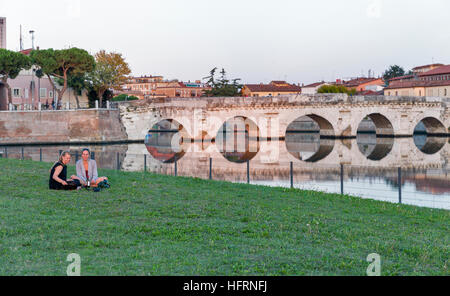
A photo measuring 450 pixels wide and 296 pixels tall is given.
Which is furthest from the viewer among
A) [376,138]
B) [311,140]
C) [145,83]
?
[145,83]

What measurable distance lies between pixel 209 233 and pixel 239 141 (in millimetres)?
44574

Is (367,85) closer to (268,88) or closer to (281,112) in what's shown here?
(268,88)

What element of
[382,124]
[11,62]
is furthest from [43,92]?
[382,124]

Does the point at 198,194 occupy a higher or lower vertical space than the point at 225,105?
lower

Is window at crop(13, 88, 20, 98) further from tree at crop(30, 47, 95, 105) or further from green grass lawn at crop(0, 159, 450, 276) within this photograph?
green grass lawn at crop(0, 159, 450, 276)

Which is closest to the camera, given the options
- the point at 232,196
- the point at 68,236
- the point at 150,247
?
the point at 150,247

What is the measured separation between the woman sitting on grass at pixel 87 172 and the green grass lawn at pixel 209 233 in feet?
1.37

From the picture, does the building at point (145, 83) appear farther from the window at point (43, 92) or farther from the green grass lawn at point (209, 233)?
the green grass lawn at point (209, 233)

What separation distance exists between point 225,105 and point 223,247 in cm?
4127

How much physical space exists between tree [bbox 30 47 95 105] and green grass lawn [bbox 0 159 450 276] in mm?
33856

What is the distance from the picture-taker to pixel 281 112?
4922 cm

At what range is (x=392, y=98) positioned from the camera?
51.4m
